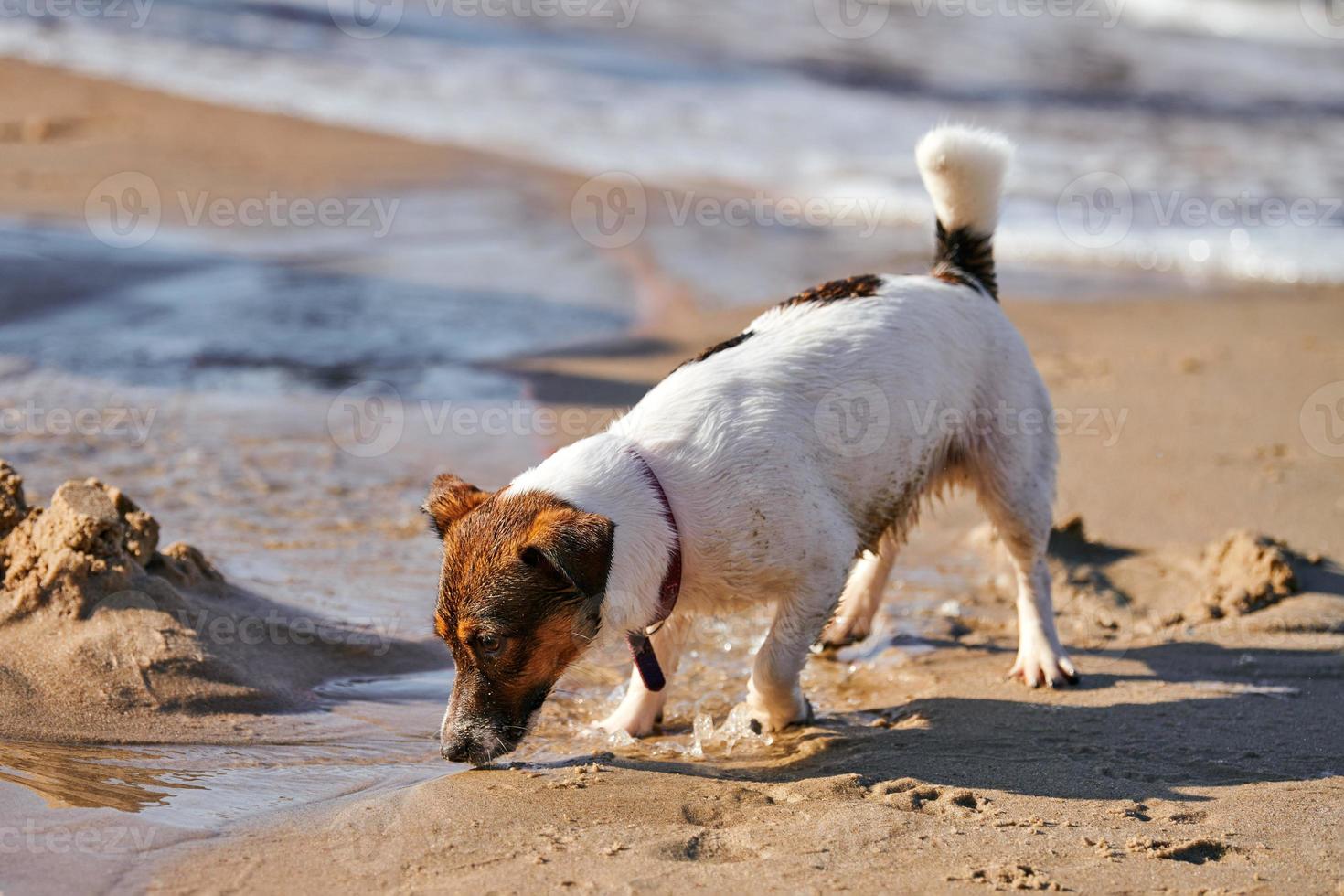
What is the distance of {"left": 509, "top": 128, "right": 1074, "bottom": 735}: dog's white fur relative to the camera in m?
4.26

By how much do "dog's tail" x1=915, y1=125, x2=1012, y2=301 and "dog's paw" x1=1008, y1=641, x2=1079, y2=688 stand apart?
140cm

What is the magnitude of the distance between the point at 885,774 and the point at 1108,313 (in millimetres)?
6775

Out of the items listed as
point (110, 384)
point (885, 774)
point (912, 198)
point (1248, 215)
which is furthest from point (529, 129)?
point (885, 774)

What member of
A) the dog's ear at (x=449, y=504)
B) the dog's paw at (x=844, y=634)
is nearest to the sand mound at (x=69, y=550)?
the dog's ear at (x=449, y=504)

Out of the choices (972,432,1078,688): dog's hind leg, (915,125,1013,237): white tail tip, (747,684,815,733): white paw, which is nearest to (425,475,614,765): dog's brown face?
(747,684,815,733): white paw

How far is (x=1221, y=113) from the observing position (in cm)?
1892

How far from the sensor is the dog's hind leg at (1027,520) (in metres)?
5.22

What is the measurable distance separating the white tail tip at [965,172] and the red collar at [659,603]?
78.3 inches

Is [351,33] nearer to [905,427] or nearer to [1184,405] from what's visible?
[1184,405]

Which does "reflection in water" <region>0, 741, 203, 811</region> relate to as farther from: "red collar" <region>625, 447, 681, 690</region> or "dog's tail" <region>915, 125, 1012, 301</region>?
"dog's tail" <region>915, 125, 1012, 301</region>

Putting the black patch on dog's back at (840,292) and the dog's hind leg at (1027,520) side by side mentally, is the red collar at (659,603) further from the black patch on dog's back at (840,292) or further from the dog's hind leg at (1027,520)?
the dog's hind leg at (1027,520)

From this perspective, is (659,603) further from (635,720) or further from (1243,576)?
(1243,576)

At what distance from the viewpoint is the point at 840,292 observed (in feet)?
16.6

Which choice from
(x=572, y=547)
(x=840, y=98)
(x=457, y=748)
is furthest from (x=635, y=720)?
(x=840, y=98)
